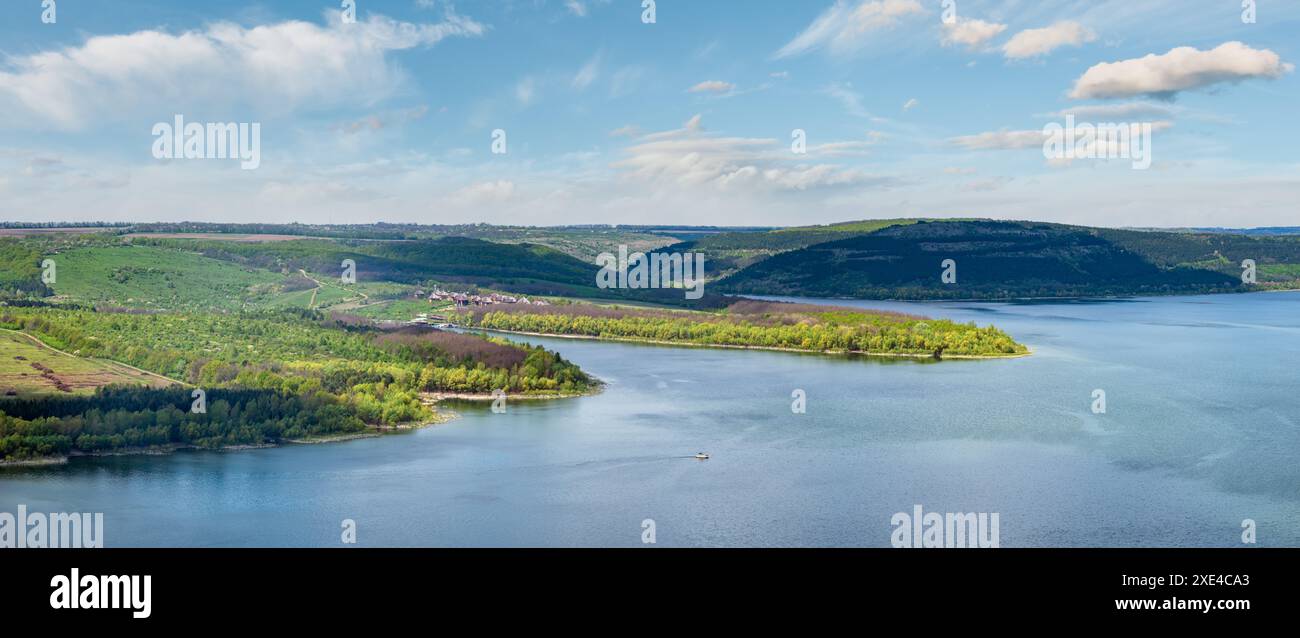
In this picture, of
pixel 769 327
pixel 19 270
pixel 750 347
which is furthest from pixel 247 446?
pixel 19 270

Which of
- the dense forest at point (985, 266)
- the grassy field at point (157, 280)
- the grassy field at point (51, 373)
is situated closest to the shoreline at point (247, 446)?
the grassy field at point (51, 373)

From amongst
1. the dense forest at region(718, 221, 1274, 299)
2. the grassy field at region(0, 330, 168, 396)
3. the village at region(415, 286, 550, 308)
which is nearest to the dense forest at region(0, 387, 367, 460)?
the grassy field at region(0, 330, 168, 396)

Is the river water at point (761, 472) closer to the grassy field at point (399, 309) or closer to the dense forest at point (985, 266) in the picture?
the grassy field at point (399, 309)

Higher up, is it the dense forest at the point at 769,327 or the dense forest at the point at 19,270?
the dense forest at the point at 19,270

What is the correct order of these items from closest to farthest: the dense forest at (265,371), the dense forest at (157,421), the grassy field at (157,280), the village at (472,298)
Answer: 1. the dense forest at (157,421)
2. the dense forest at (265,371)
3. the grassy field at (157,280)
4. the village at (472,298)

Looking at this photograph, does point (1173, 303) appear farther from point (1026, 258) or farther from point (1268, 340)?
point (1268, 340)

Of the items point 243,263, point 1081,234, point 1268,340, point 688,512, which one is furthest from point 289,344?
point 1081,234
